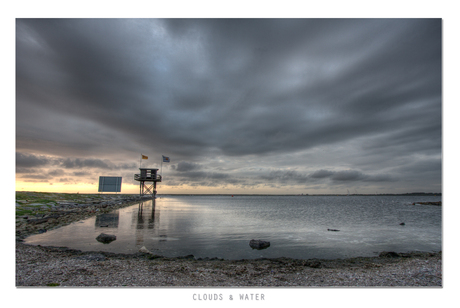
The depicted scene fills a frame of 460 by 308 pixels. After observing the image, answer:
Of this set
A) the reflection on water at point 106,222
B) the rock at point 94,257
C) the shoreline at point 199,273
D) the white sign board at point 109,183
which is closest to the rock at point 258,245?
the shoreline at point 199,273

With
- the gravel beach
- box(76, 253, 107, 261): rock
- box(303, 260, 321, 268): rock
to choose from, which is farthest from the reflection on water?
box(303, 260, 321, 268): rock

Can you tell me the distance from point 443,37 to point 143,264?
54.9ft

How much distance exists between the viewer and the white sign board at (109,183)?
209 feet

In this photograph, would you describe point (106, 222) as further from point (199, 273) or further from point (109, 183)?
point (109, 183)

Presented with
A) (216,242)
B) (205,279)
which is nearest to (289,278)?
(205,279)

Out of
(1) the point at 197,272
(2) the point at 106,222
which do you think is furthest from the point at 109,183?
(1) the point at 197,272

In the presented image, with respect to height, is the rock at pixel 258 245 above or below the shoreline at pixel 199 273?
below

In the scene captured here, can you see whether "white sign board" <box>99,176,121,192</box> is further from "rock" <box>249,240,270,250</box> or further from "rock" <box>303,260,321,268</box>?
"rock" <box>303,260,321,268</box>

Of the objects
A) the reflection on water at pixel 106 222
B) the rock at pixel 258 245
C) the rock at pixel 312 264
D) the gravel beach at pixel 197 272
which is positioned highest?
the gravel beach at pixel 197 272

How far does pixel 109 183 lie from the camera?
64.2 metres

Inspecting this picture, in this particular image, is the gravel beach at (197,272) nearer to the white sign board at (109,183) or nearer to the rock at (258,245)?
the rock at (258,245)

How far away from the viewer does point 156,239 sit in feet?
56.5

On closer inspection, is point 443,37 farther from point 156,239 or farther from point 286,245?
point 156,239

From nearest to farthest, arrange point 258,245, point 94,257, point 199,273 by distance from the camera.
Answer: point 199,273
point 94,257
point 258,245
